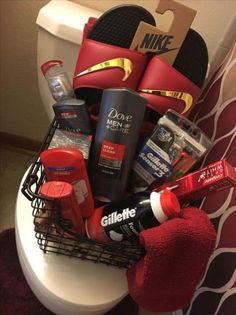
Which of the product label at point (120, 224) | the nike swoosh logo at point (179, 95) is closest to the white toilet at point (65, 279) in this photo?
the product label at point (120, 224)

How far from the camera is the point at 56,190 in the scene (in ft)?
1.82

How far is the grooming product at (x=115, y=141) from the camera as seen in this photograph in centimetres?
62

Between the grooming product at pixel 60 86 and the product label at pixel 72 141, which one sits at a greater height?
the grooming product at pixel 60 86

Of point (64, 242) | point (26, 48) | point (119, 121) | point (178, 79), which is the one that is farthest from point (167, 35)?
point (26, 48)

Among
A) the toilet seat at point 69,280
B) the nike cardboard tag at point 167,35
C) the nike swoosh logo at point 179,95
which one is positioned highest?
the nike cardboard tag at point 167,35

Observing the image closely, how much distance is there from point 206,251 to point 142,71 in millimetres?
362

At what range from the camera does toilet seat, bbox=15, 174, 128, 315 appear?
2.13 feet

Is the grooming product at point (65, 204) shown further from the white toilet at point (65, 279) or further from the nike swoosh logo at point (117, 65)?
the nike swoosh logo at point (117, 65)

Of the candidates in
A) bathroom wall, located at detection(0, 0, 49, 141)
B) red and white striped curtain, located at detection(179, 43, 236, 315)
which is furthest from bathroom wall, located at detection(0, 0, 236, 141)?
red and white striped curtain, located at detection(179, 43, 236, 315)

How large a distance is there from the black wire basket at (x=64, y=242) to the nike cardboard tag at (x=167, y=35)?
0.78 feet

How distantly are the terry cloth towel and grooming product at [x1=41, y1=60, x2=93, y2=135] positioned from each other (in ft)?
0.82

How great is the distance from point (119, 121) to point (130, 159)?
3.1 inches

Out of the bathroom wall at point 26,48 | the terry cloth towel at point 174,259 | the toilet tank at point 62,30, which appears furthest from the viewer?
the bathroom wall at point 26,48

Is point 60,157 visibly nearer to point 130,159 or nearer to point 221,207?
point 130,159
